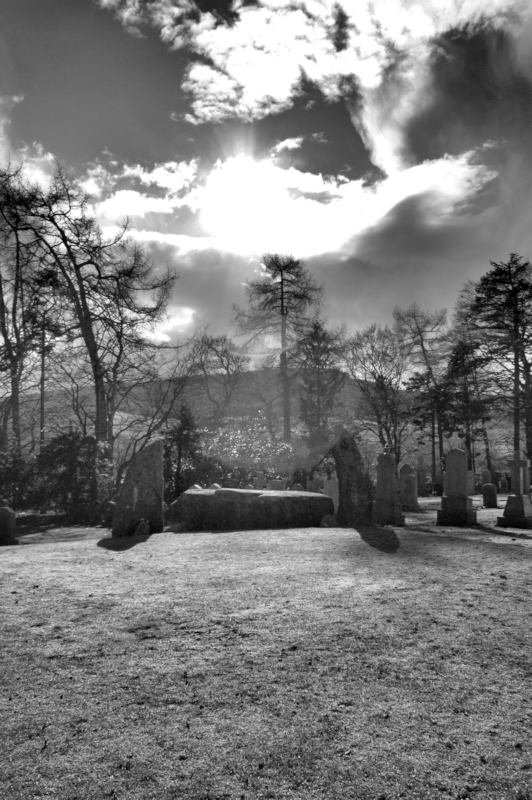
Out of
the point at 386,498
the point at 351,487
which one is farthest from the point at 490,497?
the point at 351,487

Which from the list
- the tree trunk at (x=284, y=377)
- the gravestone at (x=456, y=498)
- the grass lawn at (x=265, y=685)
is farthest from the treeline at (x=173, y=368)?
the grass lawn at (x=265, y=685)

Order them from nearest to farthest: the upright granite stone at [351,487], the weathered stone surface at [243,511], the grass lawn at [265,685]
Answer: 1. the grass lawn at [265,685]
2. the weathered stone surface at [243,511]
3. the upright granite stone at [351,487]

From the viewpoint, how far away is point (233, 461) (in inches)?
728

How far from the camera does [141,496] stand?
9.15m

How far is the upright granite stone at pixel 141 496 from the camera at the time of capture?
29.3 ft

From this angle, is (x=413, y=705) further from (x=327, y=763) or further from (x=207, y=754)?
(x=207, y=754)

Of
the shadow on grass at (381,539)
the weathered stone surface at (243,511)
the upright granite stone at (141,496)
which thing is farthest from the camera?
the weathered stone surface at (243,511)

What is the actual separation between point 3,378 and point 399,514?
13963 mm

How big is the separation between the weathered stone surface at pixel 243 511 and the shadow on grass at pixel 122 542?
1160mm

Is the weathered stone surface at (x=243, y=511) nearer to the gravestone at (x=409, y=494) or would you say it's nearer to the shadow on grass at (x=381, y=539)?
the shadow on grass at (x=381, y=539)

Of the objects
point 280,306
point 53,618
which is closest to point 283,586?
point 53,618

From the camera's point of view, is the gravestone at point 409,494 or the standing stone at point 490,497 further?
the gravestone at point 409,494

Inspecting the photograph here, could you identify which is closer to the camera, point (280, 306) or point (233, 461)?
point (233, 461)

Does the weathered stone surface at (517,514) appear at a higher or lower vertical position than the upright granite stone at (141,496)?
lower
